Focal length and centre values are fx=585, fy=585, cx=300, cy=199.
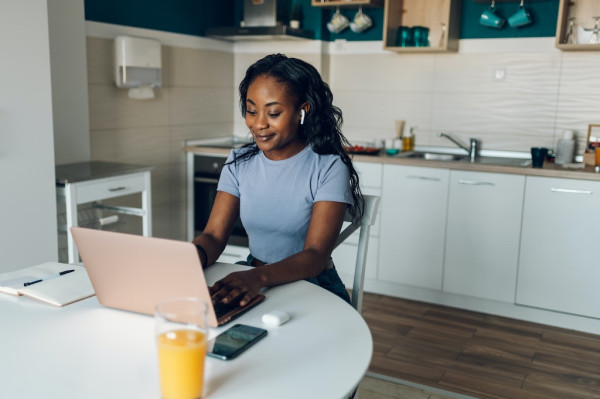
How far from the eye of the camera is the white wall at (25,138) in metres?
2.37

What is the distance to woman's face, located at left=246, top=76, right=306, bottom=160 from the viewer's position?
162 cm

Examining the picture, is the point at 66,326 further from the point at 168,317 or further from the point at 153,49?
the point at 153,49

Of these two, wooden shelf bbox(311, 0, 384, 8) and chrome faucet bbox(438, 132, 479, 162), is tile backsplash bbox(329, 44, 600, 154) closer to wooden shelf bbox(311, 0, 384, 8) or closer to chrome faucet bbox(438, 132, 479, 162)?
chrome faucet bbox(438, 132, 479, 162)

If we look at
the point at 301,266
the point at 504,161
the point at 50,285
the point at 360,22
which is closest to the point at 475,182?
the point at 504,161

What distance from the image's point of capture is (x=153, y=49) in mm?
3465

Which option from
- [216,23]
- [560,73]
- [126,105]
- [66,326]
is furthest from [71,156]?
[560,73]

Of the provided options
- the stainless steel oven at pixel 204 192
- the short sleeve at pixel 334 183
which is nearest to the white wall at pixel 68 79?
the stainless steel oven at pixel 204 192

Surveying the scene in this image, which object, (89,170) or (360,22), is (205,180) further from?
(360,22)

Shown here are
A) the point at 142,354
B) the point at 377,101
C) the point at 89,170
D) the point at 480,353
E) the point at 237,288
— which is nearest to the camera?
the point at 142,354

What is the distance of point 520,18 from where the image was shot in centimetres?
341

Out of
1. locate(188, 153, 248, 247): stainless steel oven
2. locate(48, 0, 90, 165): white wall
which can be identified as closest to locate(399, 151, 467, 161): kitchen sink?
locate(188, 153, 248, 247): stainless steel oven

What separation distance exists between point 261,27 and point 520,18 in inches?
62.3

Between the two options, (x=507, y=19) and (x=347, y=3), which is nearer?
(x=507, y=19)

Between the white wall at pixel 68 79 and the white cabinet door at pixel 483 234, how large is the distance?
209 cm
